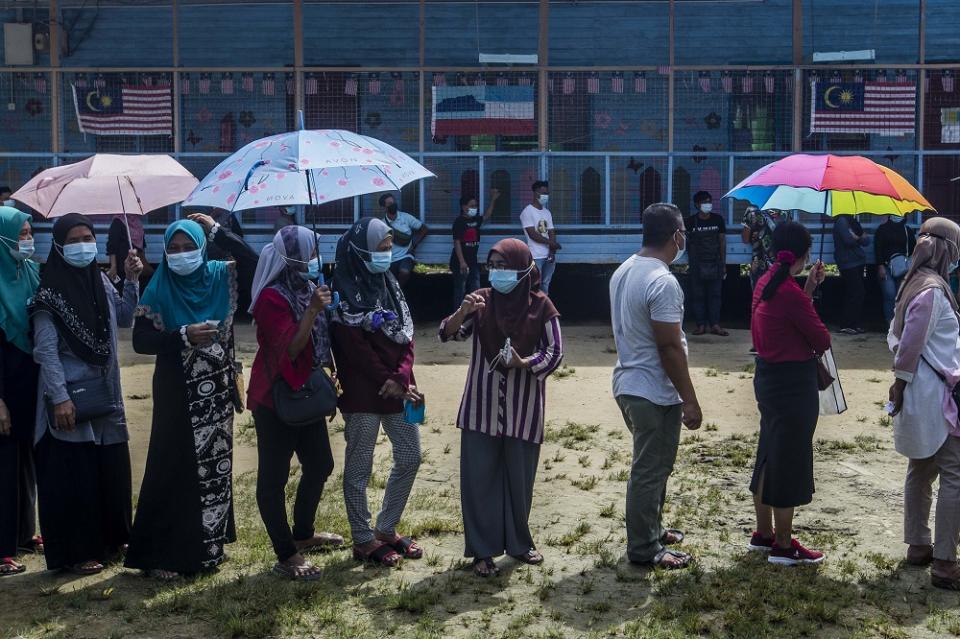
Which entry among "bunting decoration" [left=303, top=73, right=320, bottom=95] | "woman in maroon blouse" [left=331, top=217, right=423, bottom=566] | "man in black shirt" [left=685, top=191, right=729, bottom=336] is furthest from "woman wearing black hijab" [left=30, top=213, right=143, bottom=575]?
"bunting decoration" [left=303, top=73, right=320, bottom=95]

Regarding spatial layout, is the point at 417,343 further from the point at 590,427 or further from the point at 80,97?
the point at 80,97

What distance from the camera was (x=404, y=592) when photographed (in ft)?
18.1

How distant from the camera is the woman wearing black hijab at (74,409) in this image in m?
5.71

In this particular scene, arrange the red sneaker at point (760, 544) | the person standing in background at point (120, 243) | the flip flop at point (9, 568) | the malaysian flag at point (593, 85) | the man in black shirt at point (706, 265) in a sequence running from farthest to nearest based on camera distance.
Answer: the malaysian flag at point (593, 85)
the man in black shirt at point (706, 265)
the person standing in background at point (120, 243)
the red sneaker at point (760, 544)
the flip flop at point (9, 568)

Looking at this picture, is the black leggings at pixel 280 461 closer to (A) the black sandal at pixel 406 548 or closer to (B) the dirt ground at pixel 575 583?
(B) the dirt ground at pixel 575 583

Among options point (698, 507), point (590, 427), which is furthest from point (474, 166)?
point (698, 507)

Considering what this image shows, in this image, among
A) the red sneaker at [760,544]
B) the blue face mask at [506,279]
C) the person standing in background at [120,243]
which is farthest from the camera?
the person standing in background at [120,243]

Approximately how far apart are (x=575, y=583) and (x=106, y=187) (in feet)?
10.7

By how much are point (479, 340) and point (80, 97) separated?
11.8 meters

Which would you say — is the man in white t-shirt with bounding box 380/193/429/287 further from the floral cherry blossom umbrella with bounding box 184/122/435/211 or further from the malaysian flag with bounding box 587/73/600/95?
the floral cherry blossom umbrella with bounding box 184/122/435/211

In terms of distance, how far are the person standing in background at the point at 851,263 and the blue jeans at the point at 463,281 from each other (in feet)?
14.0

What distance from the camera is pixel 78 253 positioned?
5.73m

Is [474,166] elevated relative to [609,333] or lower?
elevated

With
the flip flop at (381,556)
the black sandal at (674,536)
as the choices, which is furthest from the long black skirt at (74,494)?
the black sandal at (674,536)
